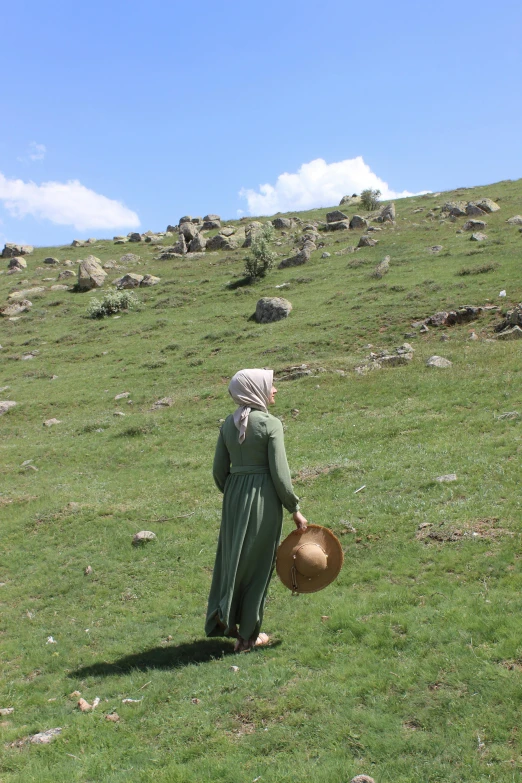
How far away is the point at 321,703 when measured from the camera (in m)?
5.70

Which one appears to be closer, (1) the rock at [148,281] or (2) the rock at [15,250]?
(1) the rock at [148,281]

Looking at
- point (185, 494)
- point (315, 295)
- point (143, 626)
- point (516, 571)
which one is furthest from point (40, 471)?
point (315, 295)

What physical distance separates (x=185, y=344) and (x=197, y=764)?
27.8m

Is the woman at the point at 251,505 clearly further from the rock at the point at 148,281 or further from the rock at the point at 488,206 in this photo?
the rock at the point at 488,206

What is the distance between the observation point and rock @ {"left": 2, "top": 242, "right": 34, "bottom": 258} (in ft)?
227

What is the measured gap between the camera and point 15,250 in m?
69.2

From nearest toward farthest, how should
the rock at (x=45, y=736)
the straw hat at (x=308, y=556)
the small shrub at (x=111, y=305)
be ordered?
1. the rock at (x=45, y=736)
2. the straw hat at (x=308, y=556)
3. the small shrub at (x=111, y=305)

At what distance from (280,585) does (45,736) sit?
4.02 m

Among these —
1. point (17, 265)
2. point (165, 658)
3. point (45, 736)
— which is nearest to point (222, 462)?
point (165, 658)

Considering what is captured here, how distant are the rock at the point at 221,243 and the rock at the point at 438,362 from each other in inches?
1554

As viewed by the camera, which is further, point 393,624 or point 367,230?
point 367,230

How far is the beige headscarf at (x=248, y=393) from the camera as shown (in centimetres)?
699

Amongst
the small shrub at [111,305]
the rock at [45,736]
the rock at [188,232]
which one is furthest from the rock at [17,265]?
the rock at [45,736]

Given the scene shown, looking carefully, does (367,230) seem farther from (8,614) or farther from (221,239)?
(8,614)
